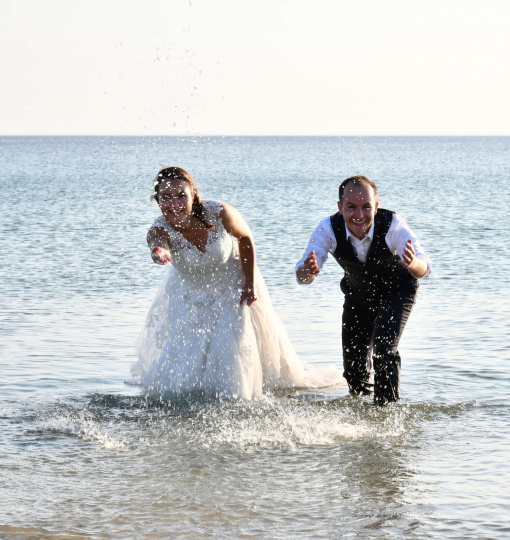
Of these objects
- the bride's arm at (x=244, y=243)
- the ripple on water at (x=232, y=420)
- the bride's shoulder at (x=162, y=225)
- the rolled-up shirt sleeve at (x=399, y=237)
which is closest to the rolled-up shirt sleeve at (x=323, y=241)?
the rolled-up shirt sleeve at (x=399, y=237)

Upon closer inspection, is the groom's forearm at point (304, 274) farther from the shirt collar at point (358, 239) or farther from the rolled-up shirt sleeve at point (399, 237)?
the rolled-up shirt sleeve at point (399, 237)

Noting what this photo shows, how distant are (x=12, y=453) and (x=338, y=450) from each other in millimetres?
2250

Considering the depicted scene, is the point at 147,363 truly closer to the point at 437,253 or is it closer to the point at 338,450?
the point at 338,450

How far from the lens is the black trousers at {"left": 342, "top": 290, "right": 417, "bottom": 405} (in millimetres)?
6973

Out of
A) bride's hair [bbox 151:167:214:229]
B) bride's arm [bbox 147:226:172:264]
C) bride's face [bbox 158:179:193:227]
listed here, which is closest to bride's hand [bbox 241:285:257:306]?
bride's hair [bbox 151:167:214:229]

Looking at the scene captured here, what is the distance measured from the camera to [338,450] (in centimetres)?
642

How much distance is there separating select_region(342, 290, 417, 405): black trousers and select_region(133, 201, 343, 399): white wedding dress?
0.67m

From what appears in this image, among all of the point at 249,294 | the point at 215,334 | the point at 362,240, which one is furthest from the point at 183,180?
the point at 362,240

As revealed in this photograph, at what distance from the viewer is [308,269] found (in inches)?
251

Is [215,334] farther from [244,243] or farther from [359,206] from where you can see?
[359,206]

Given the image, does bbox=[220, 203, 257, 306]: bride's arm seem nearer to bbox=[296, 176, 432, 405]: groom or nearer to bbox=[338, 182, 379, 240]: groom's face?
bbox=[296, 176, 432, 405]: groom

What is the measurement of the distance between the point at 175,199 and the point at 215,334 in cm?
129

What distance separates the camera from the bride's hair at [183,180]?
23.8 ft

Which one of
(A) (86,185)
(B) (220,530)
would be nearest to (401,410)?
(B) (220,530)
